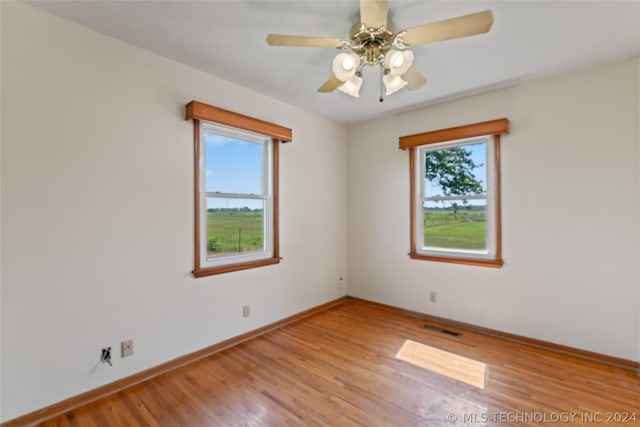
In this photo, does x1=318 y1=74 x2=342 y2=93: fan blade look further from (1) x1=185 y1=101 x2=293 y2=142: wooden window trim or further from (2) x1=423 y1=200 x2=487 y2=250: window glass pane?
(2) x1=423 y1=200 x2=487 y2=250: window glass pane

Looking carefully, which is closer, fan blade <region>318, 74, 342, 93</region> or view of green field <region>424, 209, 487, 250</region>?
fan blade <region>318, 74, 342, 93</region>

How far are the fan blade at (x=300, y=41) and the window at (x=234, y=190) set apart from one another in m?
1.14

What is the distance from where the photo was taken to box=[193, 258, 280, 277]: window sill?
261cm

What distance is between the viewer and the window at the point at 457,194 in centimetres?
309

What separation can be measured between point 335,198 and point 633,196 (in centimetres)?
293

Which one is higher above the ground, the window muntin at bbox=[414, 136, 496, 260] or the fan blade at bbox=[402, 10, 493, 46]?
the fan blade at bbox=[402, 10, 493, 46]

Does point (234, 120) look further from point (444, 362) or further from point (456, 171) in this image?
point (444, 362)

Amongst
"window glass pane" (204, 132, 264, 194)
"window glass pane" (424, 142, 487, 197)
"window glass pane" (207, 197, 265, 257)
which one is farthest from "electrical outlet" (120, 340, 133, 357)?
"window glass pane" (424, 142, 487, 197)

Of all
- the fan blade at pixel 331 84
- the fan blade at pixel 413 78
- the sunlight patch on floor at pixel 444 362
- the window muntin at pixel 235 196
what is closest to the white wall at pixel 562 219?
the sunlight patch on floor at pixel 444 362

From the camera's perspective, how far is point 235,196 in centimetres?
299

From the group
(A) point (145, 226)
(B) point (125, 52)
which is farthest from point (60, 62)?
(A) point (145, 226)

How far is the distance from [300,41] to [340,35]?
559 millimetres

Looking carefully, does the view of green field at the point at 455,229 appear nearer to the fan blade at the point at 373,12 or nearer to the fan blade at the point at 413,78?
the fan blade at the point at 413,78

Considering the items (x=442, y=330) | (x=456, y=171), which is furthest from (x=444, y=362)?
(x=456, y=171)
